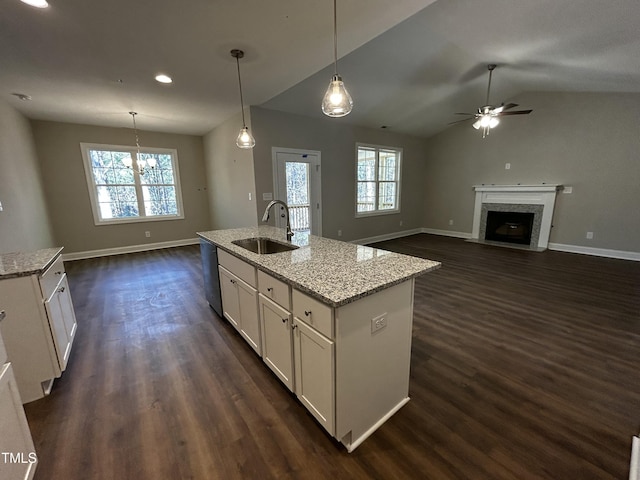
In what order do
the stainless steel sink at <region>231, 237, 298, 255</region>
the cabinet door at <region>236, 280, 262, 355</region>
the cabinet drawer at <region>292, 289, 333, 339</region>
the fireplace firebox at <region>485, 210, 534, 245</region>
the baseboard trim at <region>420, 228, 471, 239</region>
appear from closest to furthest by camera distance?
the cabinet drawer at <region>292, 289, 333, 339</region> < the cabinet door at <region>236, 280, 262, 355</region> < the stainless steel sink at <region>231, 237, 298, 255</region> < the fireplace firebox at <region>485, 210, 534, 245</region> < the baseboard trim at <region>420, 228, 471, 239</region>

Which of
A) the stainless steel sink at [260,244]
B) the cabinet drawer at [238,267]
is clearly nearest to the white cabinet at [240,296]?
the cabinet drawer at [238,267]

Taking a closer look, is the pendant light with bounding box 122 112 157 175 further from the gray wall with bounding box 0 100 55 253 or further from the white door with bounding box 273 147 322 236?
the white door with bounding box 273 147 322 236

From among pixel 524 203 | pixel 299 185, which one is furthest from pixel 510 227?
pixel 299 185

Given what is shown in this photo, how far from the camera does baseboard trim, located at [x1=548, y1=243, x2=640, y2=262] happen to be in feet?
15.2

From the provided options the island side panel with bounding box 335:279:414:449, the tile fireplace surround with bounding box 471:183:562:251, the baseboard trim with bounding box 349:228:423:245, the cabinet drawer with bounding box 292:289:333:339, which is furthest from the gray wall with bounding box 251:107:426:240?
the island side panel with bounding box 335:279:414:449

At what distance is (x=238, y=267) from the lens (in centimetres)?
211

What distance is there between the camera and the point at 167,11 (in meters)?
1.99

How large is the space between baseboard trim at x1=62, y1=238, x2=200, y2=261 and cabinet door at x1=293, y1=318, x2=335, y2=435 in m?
5.78

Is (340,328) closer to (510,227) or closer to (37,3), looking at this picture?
(37,3)

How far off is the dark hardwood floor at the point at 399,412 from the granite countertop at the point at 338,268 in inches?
34.4

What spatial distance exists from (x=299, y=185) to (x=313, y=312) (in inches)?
156

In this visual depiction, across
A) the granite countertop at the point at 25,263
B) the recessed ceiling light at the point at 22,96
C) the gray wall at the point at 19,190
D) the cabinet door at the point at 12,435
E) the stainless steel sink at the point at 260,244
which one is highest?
the recessed ceiling light at the point at 22,96

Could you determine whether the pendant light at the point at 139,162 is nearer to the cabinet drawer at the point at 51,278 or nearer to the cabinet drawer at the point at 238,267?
the cabinet drawer at the point at 51,278

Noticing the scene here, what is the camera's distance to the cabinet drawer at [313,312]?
124 cm
